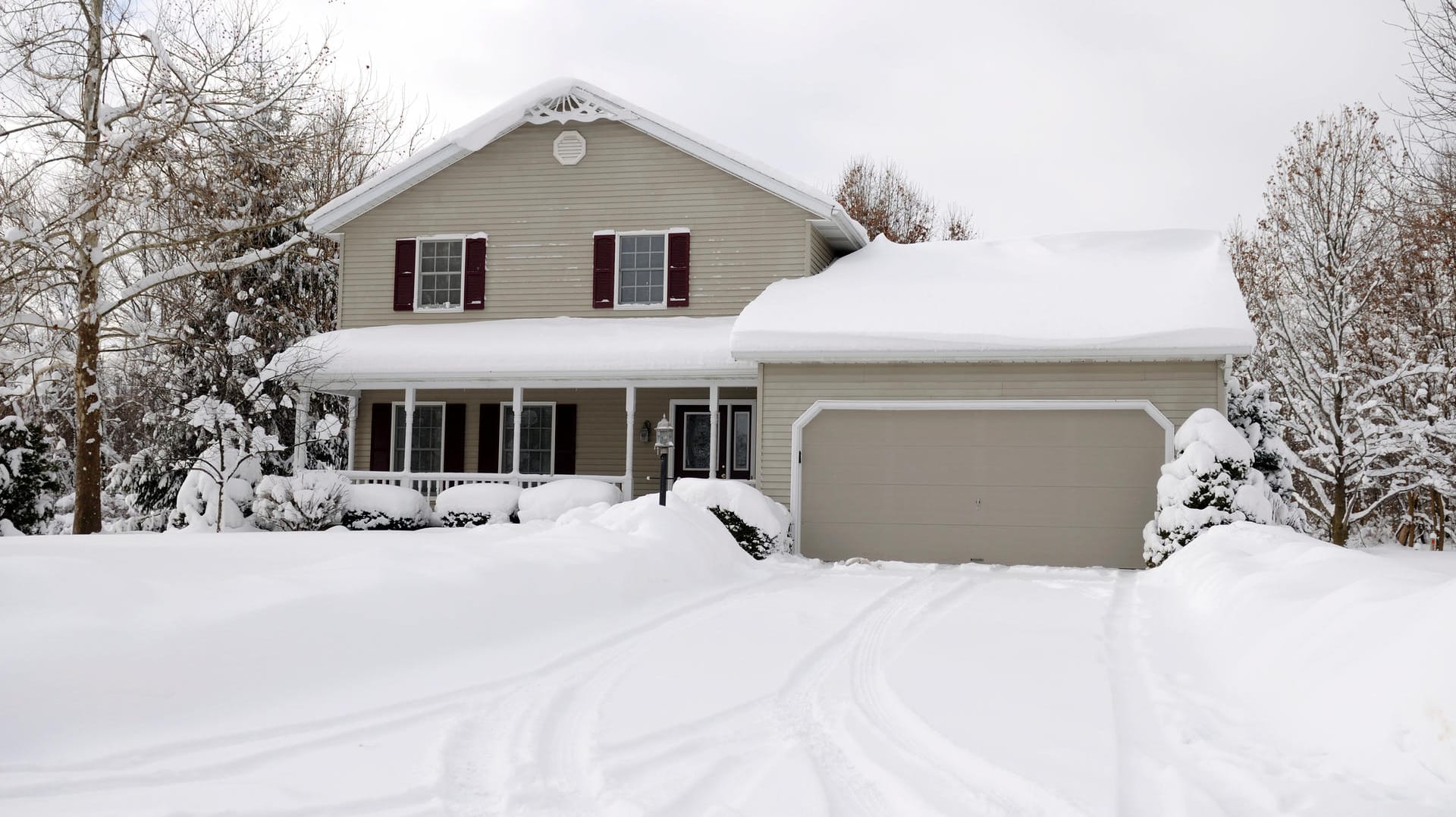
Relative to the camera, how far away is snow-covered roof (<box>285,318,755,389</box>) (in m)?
15.4

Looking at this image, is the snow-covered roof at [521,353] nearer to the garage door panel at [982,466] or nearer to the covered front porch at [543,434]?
the covered front porch at [543,434]

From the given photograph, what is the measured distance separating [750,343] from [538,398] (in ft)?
17.5

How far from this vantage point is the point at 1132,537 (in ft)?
43.6

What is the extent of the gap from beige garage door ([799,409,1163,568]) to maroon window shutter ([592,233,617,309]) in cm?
482

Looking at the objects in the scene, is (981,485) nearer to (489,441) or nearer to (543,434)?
(543,434)

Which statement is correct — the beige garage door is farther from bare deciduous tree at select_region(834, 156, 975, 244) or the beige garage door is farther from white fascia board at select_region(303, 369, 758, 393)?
bare deciduous tree at select_region(834, 156, 975, 244)

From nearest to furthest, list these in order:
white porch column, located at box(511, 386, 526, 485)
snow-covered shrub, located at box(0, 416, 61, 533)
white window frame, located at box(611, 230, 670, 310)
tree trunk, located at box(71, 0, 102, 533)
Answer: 1. tree trunk, located at box(71, 0, 102, 533)
2. white porch column, located at box(511, 386, 526, 485)
3. snow-covered shrub, located at box(0, 416, 61, 533)
4. white window frame, located at box(611, 230, 670, 310)

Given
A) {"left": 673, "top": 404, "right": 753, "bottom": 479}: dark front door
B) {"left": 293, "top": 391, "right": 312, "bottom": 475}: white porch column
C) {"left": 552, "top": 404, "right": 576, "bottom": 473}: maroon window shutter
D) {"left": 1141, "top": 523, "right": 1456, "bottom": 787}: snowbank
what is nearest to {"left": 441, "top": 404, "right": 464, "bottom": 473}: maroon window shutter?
{"left": 552, "top": 404, "right": 576, "bottom": 473}: maroon window shutter

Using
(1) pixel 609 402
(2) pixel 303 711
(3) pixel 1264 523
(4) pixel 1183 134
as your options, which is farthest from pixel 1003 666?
(4) pixel 1183 134

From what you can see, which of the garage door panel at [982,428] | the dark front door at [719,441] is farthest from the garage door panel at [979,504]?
the dark front door at [719,441]

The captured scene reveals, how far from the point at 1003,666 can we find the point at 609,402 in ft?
39.6

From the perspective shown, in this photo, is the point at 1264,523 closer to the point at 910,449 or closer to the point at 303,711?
the point at 910,449

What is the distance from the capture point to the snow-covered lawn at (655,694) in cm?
411

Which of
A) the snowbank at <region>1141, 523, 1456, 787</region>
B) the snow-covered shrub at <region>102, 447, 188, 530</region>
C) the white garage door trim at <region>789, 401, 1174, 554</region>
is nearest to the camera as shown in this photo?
the snowbank at <region>1141, 523, 1456, 787</region>
